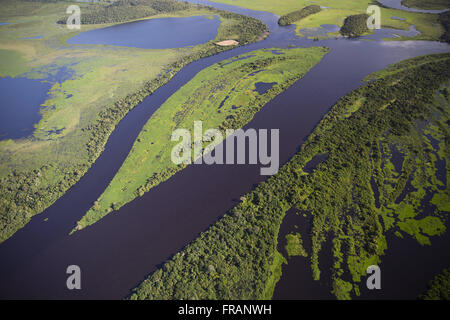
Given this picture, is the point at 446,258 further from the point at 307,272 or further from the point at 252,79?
the point at 252,79

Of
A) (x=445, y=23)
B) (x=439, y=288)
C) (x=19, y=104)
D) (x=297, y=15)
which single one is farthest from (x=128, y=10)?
(x=439, y=288)

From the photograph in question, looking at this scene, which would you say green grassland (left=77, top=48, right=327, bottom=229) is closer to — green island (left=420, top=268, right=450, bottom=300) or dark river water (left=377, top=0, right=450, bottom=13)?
green island (left=420, top=268, right=450, bottom=300)

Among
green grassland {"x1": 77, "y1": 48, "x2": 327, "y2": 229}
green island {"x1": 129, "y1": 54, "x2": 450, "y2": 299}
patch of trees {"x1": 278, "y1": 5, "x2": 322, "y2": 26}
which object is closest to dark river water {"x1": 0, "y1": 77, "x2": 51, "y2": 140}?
green grassland {"x1": 77, "y1": 48, "x2": 327, "y2": 229}

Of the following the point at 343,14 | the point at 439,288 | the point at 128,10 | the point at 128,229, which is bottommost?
the point at 439,288

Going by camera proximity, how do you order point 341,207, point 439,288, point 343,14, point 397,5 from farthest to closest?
point 397,5
point 343,14
point 341,207
point 439,288

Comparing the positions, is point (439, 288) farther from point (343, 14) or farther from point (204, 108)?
point (343, 14)
